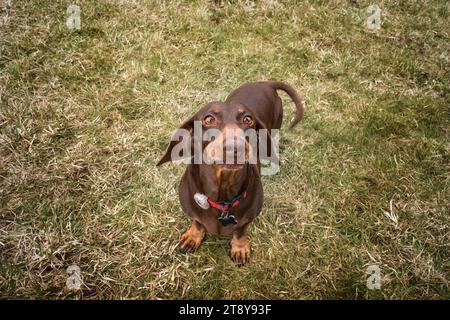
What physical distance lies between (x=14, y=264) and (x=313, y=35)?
173 inches

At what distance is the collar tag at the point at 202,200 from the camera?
265 centimetres

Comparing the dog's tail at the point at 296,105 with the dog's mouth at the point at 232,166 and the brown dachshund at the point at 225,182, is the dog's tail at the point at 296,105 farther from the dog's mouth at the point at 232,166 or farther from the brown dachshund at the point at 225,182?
the dog's mouth at the point at 232,166

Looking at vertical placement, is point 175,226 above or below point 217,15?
below

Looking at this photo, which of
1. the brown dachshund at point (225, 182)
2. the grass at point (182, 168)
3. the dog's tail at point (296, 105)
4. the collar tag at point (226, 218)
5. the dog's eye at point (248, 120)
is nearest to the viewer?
the brown dachshund at point (225, 182)

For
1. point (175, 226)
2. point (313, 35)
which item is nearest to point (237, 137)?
point (175, 226)

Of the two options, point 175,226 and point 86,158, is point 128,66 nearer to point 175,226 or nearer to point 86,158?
point 86,158

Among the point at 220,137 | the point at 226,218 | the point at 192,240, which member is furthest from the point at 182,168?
the point at 220,137

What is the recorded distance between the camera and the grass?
3.14m

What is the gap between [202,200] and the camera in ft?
8.71

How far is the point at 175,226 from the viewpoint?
11.0 feet

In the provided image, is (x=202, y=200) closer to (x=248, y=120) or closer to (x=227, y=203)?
(x=227, y=203)

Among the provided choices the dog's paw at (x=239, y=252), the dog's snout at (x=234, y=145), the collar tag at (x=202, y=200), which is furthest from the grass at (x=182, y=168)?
the dog's snout at (x=234, y=145)

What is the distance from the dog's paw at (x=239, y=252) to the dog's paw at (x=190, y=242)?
0.30 meters

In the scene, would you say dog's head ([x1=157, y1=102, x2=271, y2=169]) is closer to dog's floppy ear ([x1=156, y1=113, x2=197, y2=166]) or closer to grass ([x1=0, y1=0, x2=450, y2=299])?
dog's floppy ear ([x1=156, y1=113, x2=197, y2=166])
